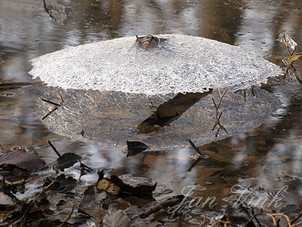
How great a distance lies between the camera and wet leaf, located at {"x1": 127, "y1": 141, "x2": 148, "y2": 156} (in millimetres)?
1830

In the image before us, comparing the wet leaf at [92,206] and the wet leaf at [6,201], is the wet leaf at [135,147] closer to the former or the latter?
the wet leaf at [92,206]

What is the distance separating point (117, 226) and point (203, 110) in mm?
1000

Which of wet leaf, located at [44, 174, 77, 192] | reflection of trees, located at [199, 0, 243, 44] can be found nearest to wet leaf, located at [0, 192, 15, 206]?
wet leaf, located at [44, 174, 77, 192]

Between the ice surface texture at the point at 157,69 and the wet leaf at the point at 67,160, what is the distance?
0.66m

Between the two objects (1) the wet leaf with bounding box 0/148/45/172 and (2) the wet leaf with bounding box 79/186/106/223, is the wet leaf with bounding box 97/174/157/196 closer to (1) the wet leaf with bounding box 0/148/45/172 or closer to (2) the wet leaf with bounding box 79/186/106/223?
(2) the wet leaf with bounding box 79/186/106/223

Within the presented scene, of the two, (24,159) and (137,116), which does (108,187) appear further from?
(137,116)

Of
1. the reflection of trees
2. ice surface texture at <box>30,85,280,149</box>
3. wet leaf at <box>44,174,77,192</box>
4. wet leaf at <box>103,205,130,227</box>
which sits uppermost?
wet leaf at <box>103,205,130,227</box>

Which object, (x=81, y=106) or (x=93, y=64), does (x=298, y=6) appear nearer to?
(x=93, y=64)

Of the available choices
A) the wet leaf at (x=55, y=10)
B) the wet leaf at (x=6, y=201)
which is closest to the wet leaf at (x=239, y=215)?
the wet leaf at (x=6, y=201)

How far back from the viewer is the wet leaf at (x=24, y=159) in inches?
65.1

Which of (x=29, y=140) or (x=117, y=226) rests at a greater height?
(x=117, y=226)

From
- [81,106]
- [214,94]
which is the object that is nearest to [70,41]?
[81,106]

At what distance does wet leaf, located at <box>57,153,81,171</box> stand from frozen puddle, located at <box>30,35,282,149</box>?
0.21 m

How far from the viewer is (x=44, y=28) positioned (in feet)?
11.5
